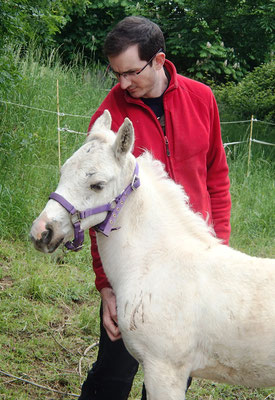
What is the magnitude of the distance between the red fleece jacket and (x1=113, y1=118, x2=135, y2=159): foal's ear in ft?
1.27

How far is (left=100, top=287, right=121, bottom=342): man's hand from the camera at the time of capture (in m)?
2.71

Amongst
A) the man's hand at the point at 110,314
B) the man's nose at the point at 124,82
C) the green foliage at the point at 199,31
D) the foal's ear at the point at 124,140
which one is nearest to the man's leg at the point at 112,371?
the man's hand at the point at 110,314

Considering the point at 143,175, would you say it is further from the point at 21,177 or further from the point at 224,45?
the point at 224,45

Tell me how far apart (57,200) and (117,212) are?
34cm

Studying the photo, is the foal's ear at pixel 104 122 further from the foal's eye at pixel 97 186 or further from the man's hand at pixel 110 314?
the man's hand at pixel 110 314

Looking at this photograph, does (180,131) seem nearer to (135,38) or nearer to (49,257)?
(135,38)

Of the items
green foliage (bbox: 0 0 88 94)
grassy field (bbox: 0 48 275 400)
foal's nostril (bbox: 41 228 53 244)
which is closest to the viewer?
foal's nostril (bbox: 41 228 53 244)

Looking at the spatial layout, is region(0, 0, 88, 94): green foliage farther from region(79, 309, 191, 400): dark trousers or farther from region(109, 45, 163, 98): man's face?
region(79, 309, 191, 400): dark trousers

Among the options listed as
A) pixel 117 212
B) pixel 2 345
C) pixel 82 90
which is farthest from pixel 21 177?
pixel 117 212

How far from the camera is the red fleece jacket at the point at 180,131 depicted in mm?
2869

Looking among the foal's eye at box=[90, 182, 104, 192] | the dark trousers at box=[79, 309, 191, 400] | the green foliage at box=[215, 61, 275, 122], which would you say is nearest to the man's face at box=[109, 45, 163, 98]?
the foal's eye at box=[90, 182, 104, 192]

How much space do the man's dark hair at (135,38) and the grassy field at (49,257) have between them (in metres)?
2.46

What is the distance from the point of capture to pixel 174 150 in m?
2.89

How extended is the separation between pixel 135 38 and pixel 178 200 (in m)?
0.93
